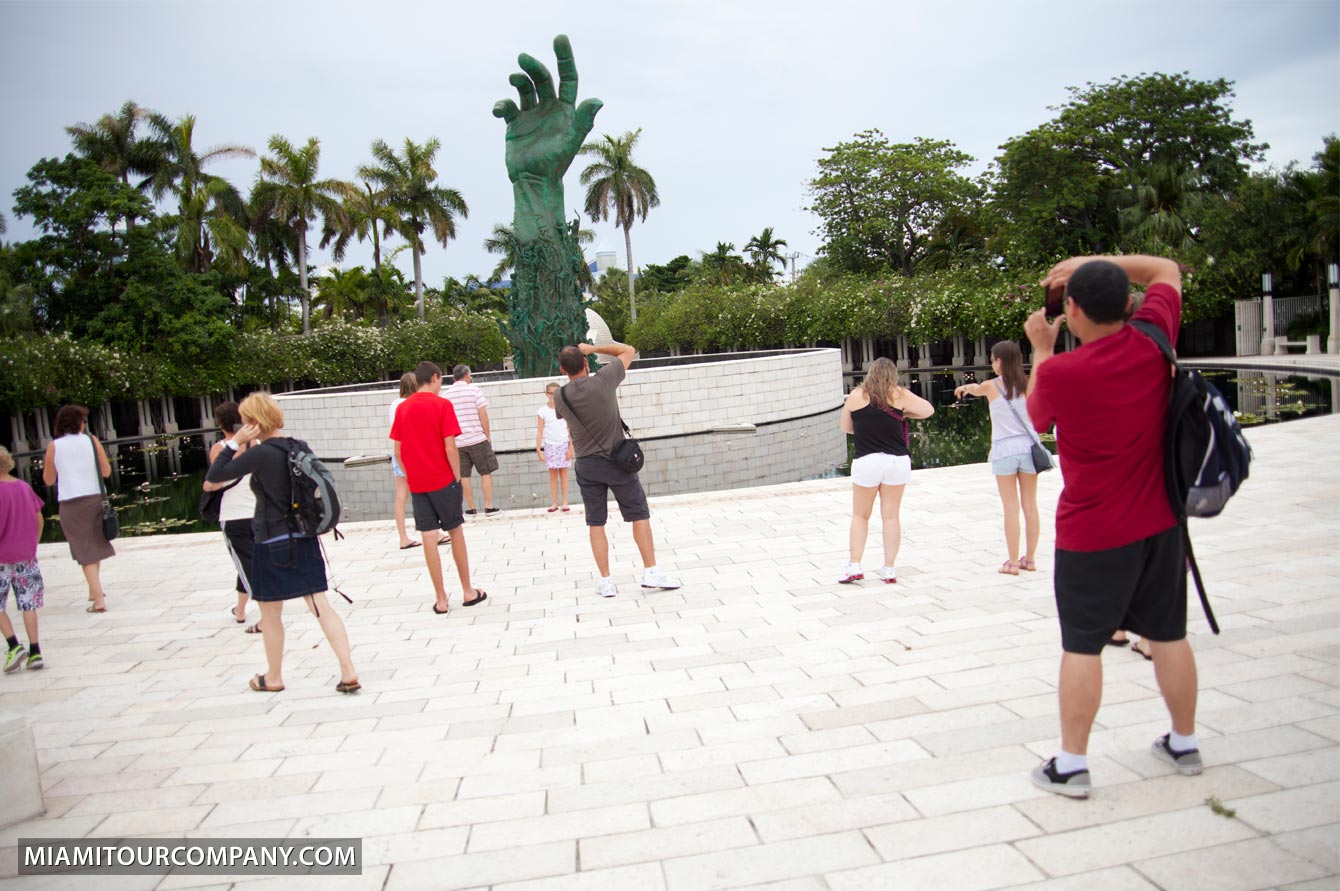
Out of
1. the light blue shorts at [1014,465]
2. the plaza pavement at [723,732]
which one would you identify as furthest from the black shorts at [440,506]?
the light blue shorts at [1014,465]

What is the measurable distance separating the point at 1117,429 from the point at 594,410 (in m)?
3.83

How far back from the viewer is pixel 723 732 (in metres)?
4.00

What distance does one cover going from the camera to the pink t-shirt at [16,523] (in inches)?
231

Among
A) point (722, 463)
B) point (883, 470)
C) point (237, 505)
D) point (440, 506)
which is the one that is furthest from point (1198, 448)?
point (722, 463)

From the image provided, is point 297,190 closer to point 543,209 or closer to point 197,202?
point 197,202

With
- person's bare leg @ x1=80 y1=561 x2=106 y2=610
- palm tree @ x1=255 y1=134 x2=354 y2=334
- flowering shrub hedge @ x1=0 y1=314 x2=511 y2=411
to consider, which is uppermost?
palm tree @ x1=255 y1=134 x2=354 y2=334

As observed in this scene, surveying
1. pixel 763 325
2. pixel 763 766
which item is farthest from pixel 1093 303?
pixel 763 325

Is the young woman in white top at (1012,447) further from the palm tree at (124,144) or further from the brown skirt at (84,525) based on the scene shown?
the palm tree at (124,144)

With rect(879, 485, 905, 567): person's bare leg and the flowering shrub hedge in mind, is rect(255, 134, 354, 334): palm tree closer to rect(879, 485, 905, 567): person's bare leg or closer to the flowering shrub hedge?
the flowering shrub hedge

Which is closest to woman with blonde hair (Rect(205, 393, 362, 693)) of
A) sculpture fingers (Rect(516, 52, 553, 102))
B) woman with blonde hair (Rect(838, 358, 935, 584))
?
woman with blonde hair (Rect(838, 358, 935, 584))

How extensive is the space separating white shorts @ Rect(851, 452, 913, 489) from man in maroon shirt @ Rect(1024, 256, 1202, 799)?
290 centimetres

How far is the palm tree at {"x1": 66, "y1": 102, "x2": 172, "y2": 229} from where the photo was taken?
127ft

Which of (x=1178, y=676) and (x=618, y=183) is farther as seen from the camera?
(x=618, y=183)

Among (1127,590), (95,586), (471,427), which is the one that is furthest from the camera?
(471,427)
